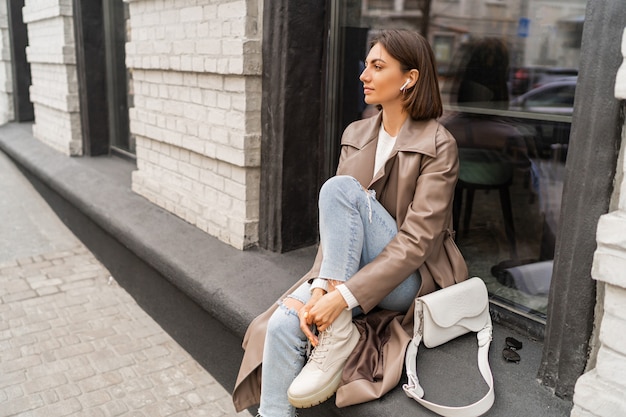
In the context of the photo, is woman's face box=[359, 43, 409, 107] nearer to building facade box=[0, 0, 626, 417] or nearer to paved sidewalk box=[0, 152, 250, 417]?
building facade box=[0, 0, 626, 417]

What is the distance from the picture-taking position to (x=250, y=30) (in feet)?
11.8

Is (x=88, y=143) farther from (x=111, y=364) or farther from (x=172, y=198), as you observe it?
(x=111, y=364)

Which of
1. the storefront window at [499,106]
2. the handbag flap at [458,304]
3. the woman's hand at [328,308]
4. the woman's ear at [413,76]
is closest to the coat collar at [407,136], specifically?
the woman's ear at [413,76]

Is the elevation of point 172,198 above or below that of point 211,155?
below

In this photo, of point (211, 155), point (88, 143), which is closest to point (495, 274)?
point (211, 155)

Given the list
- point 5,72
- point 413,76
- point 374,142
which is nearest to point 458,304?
point 374,142

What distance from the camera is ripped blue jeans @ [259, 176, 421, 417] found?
92.2 inches

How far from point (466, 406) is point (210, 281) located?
1795 mm

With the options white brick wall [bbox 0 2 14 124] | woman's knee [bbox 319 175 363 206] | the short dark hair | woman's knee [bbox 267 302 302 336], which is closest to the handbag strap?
woman's knee [bbox 267 302 302 336]

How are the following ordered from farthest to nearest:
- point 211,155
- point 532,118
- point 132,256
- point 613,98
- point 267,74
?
point 132,256 → point 211,155 → point 267,74 → point 532,118 → point 613,98

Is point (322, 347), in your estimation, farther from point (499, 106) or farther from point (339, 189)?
point (499, 106)

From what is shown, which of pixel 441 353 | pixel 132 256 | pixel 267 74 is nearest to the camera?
pixel 441 353

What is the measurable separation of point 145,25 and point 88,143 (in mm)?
2640

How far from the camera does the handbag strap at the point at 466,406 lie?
2.10 meters
